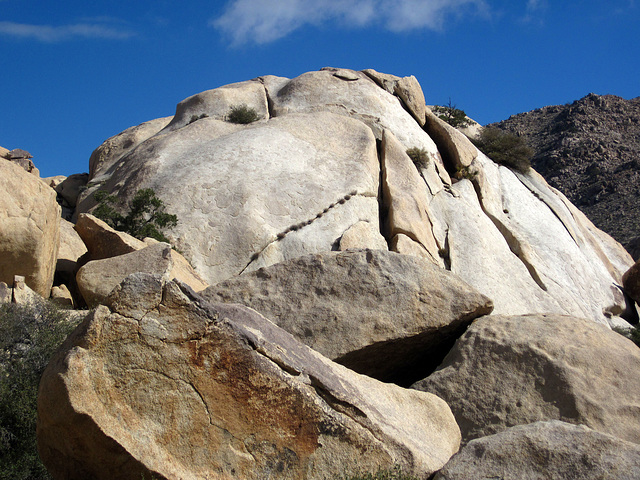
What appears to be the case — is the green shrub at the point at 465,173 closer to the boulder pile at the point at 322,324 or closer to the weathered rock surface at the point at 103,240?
the boulder pile at the point at 322,324

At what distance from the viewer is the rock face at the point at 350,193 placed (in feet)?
42.5

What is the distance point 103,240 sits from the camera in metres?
10.7

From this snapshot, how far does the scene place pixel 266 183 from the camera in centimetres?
1368

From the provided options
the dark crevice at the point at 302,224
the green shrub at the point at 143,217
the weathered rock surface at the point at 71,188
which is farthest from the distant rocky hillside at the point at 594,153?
the green shrub at the point at 143,217

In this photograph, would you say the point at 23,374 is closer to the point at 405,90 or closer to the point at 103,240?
the point at 103,240

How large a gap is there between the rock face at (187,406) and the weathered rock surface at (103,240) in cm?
573

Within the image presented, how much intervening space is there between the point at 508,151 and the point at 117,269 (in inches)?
606

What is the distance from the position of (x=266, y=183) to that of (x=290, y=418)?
9264 mm

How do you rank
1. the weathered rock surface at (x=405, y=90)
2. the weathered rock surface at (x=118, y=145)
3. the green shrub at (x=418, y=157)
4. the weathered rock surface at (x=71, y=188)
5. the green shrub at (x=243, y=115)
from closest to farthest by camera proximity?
the green shrub at (x=418, y=157) < the green shrub at (x=243, y=115) < the weathered rock surface at (x=71, y=188) < the weathered rock surface at (x=118, y=145) < the weathered rock surface at (x=405, y=90)

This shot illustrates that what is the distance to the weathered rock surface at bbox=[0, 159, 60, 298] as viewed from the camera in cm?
860

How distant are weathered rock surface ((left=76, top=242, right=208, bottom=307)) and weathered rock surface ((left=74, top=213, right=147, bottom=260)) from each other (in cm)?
90

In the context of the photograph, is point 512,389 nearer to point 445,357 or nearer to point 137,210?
point 445,357

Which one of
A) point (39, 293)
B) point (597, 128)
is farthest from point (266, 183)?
point (597, 128)

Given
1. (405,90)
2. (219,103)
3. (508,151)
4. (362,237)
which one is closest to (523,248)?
(362,237)
